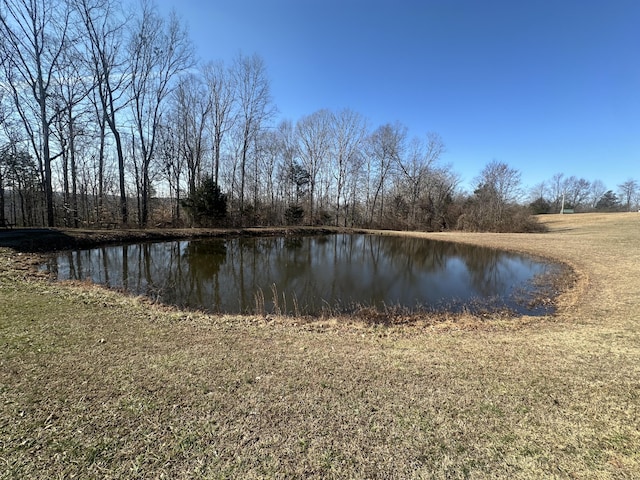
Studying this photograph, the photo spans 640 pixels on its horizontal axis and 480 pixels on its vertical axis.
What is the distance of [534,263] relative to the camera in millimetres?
13312

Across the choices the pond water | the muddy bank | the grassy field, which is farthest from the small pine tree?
the grassy field

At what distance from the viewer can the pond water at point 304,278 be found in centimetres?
719

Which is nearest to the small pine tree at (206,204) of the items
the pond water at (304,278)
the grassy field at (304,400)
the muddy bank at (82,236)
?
the muddy bank at (82,236)

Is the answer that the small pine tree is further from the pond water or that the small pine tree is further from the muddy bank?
the pond water

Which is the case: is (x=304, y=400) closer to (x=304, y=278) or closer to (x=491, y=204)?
(x=304, y=278)

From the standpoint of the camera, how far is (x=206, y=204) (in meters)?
21.6

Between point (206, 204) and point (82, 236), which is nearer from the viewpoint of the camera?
point (82, 236)

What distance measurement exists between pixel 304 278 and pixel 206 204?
1519cm

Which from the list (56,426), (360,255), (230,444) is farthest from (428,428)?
(360,255)

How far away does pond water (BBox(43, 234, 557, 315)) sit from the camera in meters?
7.19

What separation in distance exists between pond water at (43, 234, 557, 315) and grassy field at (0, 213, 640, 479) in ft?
7.55

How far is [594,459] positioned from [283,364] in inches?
111

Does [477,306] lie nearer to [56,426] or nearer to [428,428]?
[428,428]

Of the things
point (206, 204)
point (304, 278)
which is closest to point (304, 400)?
point (304, 278)
